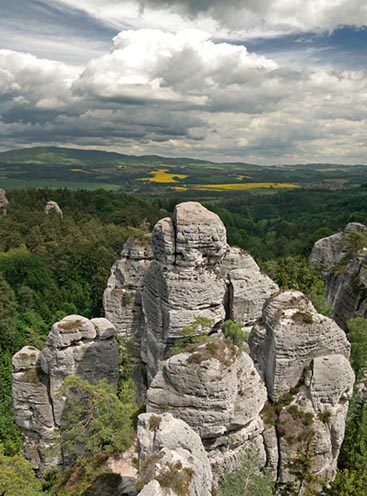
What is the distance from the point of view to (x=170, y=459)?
14383 millimetres

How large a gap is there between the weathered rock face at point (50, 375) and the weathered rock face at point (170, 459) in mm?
13052

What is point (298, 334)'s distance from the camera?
23.2 metres

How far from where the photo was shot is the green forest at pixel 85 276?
2355cm

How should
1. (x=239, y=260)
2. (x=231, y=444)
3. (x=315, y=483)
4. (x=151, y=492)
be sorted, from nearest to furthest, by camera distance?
(x=151, y=492) < (x=231, y=444) < (x=315, y=483) < (x=239, y=260)

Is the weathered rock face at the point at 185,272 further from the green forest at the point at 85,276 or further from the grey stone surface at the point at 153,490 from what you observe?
the grey stone surface at the point at 153,490

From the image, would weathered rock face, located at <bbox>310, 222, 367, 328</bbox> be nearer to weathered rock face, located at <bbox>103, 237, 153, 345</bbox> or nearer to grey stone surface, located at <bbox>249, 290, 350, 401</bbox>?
grey stone surface, located at <bbox>249, 290, 350, 401</bbox>

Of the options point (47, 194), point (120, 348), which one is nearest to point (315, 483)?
point (120, 348)

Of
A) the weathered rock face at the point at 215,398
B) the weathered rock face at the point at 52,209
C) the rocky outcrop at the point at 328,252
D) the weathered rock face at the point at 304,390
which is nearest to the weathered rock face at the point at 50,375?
the weathered rock face at the point at 215,398

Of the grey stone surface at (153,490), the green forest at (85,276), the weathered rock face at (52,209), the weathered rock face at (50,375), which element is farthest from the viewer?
the weathered rock face at (52,209)

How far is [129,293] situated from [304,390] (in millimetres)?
18611

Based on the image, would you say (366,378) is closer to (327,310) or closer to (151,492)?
(327,310)

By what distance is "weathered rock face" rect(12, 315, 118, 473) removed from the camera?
92.9ft

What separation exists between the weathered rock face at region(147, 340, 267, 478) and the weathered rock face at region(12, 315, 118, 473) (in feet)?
35.2

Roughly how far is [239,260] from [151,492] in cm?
2127
